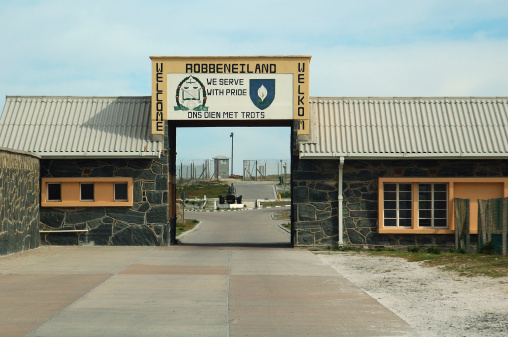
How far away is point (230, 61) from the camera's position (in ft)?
73.5

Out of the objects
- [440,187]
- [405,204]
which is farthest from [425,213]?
[440,187]

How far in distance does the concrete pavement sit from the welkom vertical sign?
5.82m

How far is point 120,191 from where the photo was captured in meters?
22.3

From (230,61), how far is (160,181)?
4.49m

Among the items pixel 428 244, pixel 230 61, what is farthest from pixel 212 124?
pixel 428 244

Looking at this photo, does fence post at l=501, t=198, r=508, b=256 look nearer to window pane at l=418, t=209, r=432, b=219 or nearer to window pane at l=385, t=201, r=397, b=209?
window pane at l=418, t=209, r=432, b=219

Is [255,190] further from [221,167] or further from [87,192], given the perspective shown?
[87,192]

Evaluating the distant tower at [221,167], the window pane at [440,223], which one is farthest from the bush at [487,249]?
the distant tower at [221,167]

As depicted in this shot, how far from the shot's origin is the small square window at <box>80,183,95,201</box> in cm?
2236

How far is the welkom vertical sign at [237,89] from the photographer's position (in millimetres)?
22312

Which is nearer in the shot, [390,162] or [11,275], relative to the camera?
[11,275]

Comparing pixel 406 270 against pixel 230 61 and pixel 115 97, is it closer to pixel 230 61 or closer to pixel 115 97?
pixel 230 61

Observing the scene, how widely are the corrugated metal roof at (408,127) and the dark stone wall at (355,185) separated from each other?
46cm

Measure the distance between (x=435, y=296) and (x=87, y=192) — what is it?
13640 mm
